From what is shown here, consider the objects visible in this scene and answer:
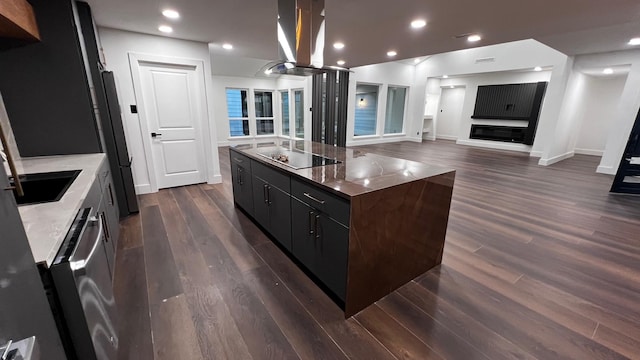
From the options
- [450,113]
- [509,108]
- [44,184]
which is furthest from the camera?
[450,113]

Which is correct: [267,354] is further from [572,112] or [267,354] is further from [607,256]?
[572,112]

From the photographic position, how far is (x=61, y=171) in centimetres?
198

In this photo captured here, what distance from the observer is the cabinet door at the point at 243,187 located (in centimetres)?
301

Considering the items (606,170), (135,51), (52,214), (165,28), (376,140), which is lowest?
(606,170)

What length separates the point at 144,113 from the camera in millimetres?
3842

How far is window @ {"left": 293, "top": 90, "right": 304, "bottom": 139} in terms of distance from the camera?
8.71 m

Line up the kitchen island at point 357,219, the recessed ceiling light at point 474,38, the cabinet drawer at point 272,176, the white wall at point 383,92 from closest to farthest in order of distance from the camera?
1. the kitchen island at point 357,219
2. the cabinet drawer at point 272,176
3. the recessed ceiling light at point 474,38
4. the white wall at point 383,92

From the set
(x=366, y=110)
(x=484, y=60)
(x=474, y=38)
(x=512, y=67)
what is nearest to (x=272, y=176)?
(x=474, y=38)

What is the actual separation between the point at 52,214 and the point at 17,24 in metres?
1.54

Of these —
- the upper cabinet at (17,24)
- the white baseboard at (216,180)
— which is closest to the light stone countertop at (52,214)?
the upper cabinet at (17,24)

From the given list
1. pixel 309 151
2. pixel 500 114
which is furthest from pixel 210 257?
pixel 500 114

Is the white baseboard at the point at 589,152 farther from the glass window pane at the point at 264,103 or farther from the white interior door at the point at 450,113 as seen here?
the glass window pane at the point at 264,103

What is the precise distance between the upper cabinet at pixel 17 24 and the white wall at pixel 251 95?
5.82 meters

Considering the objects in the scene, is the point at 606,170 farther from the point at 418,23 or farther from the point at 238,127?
the point at 238,127
